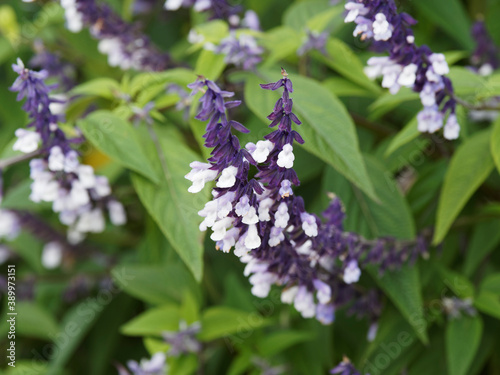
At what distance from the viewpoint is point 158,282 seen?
1984 mm

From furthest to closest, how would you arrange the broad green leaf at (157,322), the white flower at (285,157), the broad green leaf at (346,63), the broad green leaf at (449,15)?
the broad green leaf at (449,15) < the broad green leaf at (157,322) < the broad green leaf at (346,63) < the white flower at (285,157)

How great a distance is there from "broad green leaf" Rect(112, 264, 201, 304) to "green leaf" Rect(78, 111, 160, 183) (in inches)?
23.1

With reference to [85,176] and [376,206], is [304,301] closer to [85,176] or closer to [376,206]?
[376,206]

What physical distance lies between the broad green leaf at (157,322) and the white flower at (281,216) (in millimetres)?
850

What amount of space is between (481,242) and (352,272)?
1.72ft

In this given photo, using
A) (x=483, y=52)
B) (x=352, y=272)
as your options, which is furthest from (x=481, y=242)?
(x=483, y=52)

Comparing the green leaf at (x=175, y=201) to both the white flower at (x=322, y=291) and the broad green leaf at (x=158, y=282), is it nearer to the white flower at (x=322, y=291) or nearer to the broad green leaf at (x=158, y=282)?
the white flower at (x=322, y=291)

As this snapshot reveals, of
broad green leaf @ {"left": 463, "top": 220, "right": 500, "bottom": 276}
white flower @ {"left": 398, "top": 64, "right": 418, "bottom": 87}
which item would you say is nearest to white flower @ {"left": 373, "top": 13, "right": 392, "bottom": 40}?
white flower @ {"left": 398, "top": 64, "right": 418, "bottom": 87}

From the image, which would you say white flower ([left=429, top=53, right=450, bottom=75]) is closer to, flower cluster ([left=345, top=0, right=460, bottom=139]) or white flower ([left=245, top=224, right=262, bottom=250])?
flower cluster ([left=345, top=0, right=460, bottom=139])

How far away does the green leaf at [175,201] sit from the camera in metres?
1.30

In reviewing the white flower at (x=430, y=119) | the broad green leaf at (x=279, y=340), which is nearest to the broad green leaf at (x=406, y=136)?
the white flower at (x=430, y=119)

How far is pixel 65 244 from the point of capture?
2277mm

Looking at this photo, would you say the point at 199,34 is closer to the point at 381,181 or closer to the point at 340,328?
the point at 381,181

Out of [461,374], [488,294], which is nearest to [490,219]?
[488,294]
